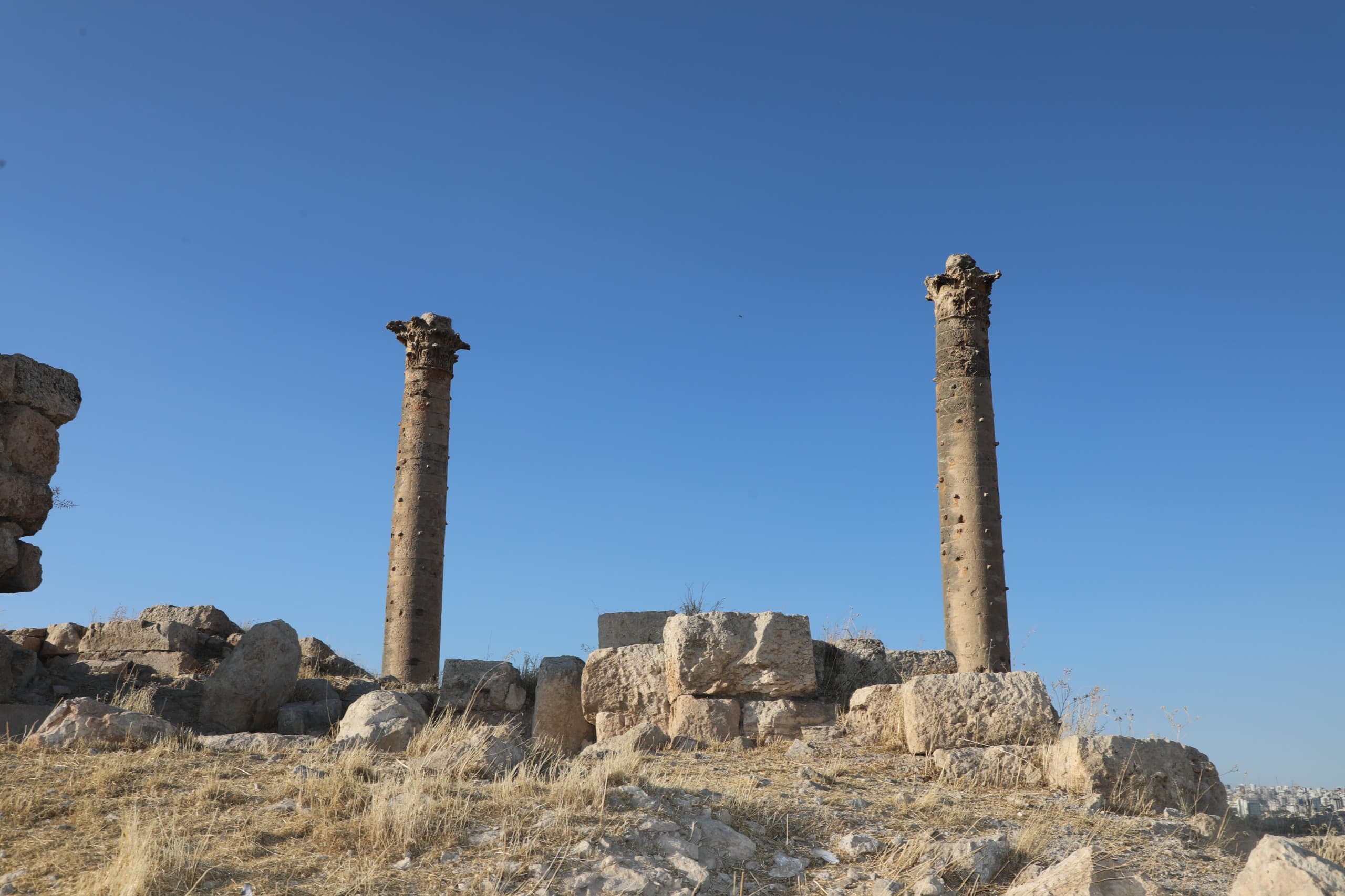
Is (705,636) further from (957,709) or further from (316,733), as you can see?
(316,733)

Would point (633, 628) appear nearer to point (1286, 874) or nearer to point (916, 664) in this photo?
point (916, 664)

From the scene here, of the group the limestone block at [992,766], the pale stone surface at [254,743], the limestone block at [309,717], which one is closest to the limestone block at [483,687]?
the limestone block at [309,717]

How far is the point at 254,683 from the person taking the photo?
460 inches

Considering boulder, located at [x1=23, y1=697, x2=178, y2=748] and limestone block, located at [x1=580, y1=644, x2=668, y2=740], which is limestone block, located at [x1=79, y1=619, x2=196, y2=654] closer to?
limestone block, located at [x1=580, y1=644, x2=668, y2=740]

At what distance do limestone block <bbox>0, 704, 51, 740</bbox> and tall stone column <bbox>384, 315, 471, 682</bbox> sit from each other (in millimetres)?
6500

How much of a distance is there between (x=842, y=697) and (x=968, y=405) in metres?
7.56

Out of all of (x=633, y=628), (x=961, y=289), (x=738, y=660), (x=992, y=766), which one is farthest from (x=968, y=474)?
(x=992, y=766)

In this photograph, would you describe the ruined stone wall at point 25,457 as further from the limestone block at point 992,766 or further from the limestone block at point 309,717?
the limestone block at point 992,766

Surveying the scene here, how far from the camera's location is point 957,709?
8.40 m

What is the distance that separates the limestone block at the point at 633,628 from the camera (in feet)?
43.1

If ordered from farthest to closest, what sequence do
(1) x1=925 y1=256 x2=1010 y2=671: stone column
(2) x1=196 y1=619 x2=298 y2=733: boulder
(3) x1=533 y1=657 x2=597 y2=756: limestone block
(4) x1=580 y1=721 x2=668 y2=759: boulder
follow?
(1) x1=925 y1=256 x2=1010 y2=671: stone column → (2) x1=196 y1=619 x2=298 y2=733: boulder → (3) x1=533 y1=657 x2=597 y2=756: limestone block → (4) x1=580 y1=721 x2=668 y2=759: boulder

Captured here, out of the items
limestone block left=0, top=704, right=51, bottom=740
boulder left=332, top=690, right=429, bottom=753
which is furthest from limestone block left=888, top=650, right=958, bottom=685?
limestone block left=0, top=704, right=51, bottom=740

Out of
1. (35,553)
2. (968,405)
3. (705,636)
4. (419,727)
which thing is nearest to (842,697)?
(705,636)

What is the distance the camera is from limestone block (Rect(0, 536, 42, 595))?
11875 mm
